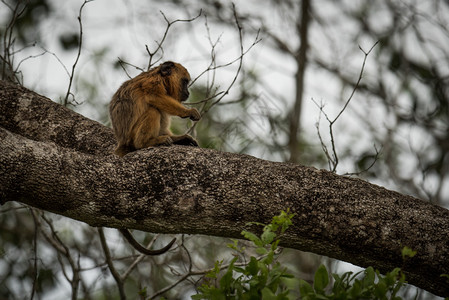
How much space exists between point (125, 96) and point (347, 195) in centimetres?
275

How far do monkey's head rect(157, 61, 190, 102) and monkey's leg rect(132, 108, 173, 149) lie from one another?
0.69 meters

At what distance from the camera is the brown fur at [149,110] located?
523 centimetres

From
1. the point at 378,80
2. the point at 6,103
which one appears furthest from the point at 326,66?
the point at 6,103

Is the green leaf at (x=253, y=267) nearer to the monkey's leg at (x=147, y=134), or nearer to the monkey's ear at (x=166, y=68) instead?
the monkey's leg at (x=147, y=134)

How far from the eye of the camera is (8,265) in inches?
335

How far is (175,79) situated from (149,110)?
27.8 inches

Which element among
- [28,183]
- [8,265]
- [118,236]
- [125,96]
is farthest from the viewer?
[8,265]

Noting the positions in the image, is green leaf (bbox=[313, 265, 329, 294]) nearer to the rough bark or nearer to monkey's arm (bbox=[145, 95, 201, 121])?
the rough bark

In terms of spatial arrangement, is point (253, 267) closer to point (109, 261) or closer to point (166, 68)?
point (109, 261)

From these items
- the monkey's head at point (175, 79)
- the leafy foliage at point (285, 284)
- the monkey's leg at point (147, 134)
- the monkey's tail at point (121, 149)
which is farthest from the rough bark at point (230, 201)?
the monkey's head at point (175, 79)

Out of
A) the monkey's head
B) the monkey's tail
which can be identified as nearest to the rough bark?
the monkey's tail

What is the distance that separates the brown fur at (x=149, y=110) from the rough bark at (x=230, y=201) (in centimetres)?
138

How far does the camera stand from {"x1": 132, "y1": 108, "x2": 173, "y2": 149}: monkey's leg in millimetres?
5219

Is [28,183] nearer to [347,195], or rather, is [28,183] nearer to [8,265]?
[347,195]
